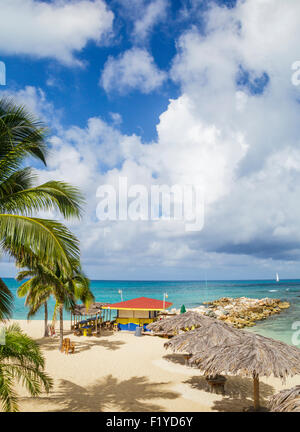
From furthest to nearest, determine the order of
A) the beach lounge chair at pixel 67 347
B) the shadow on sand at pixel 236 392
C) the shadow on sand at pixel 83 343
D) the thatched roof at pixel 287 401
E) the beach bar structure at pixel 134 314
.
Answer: the beach bar structure at pixel 134 314 → the shadow on sand at pixel 83 343 → the beach lounge chair at pixel 67 347 → the shadow on sand at pixel 236 392 → the thatched roof at pixel 287 401

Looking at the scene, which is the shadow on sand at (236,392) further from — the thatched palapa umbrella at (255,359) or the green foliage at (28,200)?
the green foliage at (28,200)

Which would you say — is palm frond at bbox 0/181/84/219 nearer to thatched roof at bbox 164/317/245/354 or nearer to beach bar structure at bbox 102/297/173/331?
thatched roof at bbox 164/317/245/354

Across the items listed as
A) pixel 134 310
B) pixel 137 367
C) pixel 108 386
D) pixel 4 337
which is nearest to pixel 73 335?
pixel 134 310

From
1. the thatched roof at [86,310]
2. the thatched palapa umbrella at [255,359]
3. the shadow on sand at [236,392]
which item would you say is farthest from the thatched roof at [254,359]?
the thatched roof at [86,310]

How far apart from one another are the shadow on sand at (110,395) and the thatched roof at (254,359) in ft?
7.70

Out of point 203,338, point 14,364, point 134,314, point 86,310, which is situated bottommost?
point 134,314

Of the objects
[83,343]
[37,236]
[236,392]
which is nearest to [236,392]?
[236,392]

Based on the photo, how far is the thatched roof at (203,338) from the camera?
1083cm

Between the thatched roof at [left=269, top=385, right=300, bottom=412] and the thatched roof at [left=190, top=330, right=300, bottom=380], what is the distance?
2964 millimetres

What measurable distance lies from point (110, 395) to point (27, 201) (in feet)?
24.3

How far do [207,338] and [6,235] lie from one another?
835 centimetres

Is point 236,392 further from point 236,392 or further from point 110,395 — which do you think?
point 110,395

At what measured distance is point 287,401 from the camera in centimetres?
468
